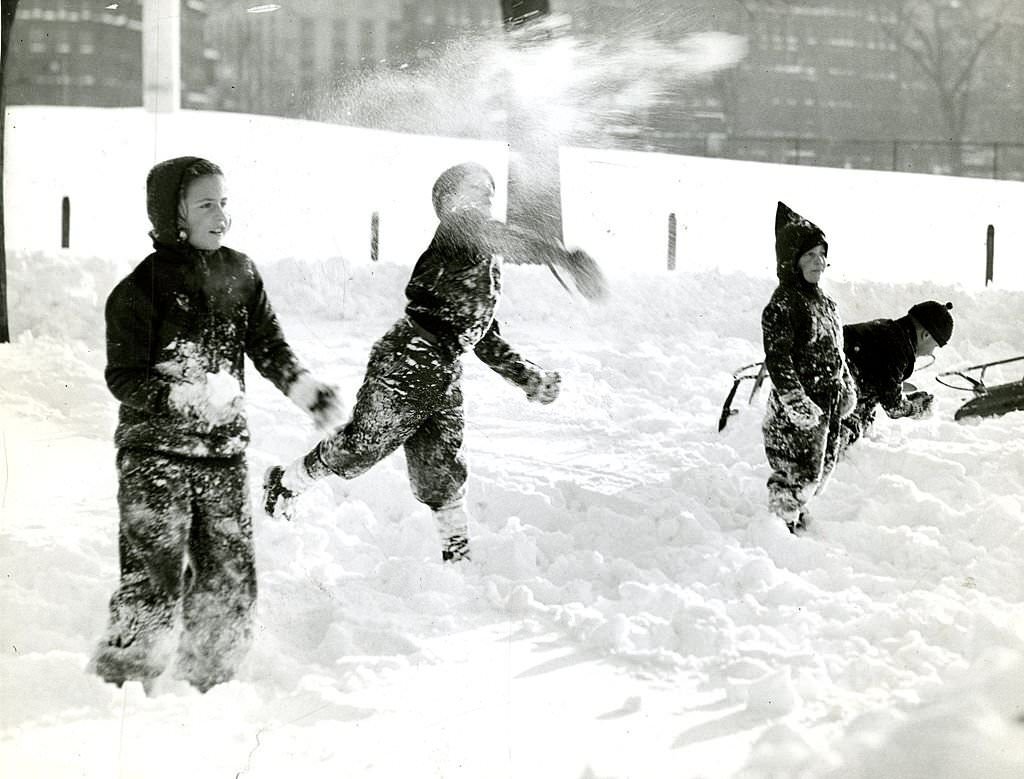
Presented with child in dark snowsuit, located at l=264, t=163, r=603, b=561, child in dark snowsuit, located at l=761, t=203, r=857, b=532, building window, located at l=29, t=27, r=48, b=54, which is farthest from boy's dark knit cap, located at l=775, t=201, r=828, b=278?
building window, located at l=29, t=27, r=48, b=54

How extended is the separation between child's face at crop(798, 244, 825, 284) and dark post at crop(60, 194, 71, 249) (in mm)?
1985

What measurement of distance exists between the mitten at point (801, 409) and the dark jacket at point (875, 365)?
149 mm

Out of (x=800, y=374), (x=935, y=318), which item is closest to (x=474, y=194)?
(x=800, y=374)

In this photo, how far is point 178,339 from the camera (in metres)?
2.62

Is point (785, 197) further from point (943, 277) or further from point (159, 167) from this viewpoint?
point (159, 167)

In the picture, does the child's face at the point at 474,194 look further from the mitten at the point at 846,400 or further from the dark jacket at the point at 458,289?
the mitten at the point at 846,400

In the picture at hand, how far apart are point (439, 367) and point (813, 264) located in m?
1.09

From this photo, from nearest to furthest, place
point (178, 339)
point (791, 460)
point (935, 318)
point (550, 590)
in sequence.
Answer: point (178, 339), point (550, 590), point (791, 460), point (935, 318)

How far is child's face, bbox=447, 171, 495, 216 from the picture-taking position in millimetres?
2754

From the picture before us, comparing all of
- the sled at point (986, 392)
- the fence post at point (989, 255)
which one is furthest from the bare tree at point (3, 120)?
the fence post at point (989, 255)

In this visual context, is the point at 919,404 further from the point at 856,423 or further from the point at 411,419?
the point at 411,419

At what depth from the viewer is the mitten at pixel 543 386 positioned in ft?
9.12

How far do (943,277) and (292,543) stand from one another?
6.41 ft

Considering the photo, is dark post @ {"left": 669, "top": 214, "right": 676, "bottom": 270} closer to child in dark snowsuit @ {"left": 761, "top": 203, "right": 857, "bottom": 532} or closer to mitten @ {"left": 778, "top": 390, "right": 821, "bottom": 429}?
child in dark snowsuit @ {"left": 761, "top": 203, "right": 857, "bottom": 532}
